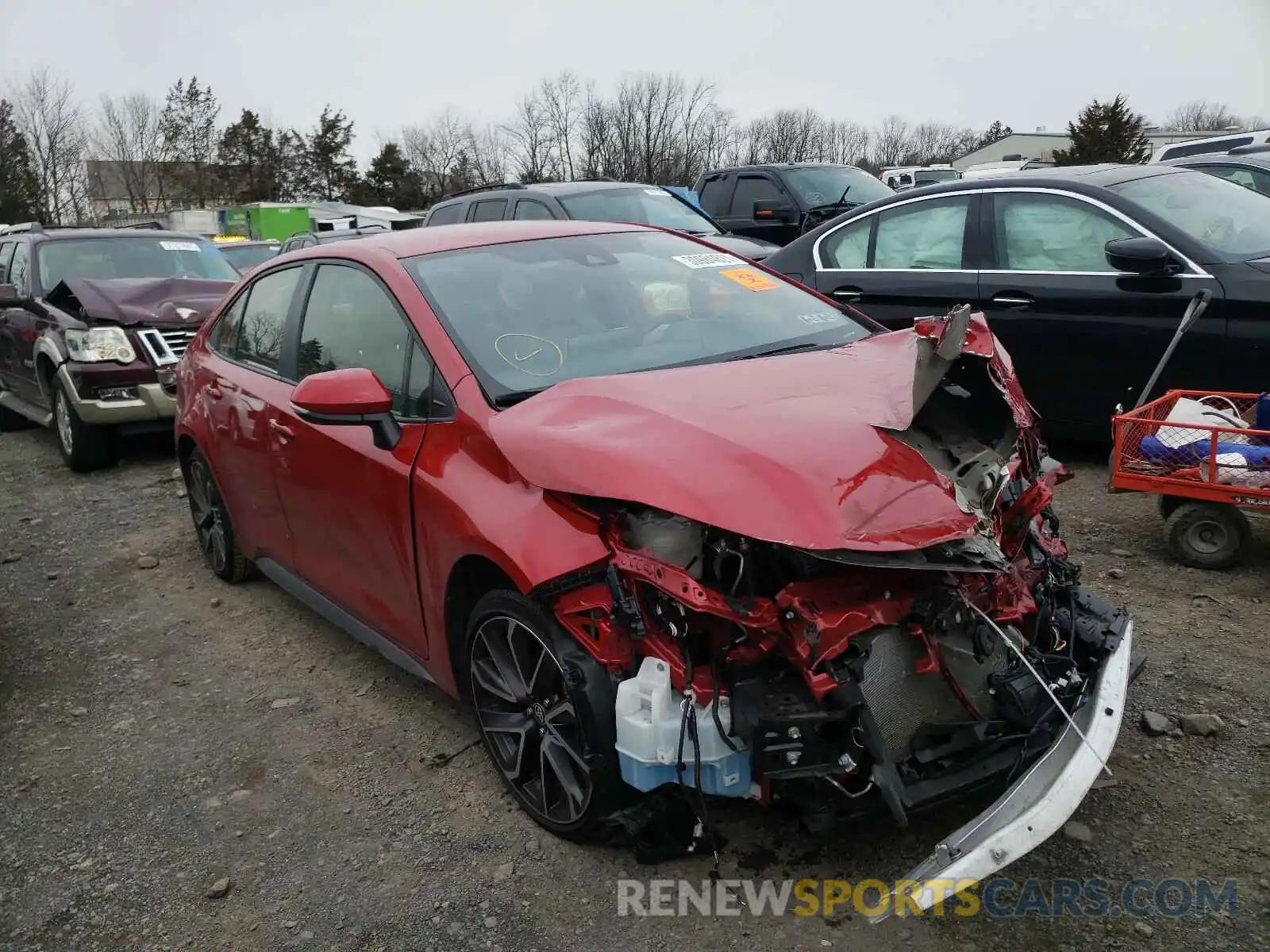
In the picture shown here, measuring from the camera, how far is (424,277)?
135 inches

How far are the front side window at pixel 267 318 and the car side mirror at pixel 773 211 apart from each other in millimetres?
7450

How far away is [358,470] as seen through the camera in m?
3.40

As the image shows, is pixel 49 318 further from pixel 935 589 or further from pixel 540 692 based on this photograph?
pixel 935 589

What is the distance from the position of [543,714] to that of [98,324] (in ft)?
21.4

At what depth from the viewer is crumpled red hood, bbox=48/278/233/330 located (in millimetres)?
7828

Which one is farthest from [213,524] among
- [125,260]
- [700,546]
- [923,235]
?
[125,260]

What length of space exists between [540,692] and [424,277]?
1.48 metres

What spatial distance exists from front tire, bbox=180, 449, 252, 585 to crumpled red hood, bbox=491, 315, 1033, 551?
2.62m

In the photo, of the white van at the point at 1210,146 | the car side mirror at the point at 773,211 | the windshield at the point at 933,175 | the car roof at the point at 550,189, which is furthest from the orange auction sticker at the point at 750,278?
the windshield at the point at 933,175

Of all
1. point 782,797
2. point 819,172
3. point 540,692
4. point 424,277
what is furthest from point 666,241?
point 819,172

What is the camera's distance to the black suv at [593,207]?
30.6ft

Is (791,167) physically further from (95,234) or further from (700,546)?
(700,546)

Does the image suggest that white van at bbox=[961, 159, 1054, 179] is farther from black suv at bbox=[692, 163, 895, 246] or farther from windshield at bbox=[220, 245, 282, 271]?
windshield at bbox=[220, 245, 282, 271]

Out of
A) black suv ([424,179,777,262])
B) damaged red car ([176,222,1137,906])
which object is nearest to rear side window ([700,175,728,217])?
black suv ([424,179,777,262])
